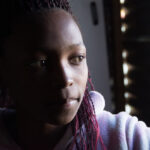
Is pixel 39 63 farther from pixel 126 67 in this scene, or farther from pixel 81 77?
pixel 126 67

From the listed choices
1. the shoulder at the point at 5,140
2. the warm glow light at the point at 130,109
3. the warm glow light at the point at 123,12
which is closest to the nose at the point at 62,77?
the shoulder at the point at 5,140

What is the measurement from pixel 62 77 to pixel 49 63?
41mm

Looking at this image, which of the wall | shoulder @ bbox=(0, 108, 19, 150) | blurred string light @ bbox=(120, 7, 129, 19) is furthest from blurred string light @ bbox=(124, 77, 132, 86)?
shoulder @ bbox=(0, 108, 19, 150)

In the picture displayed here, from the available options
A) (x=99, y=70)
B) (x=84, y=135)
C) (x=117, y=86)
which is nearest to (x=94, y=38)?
(x=99, y=70)

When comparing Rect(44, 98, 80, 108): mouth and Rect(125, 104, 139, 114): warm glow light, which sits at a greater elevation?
Rect(44, 98, 80, 108): mouth

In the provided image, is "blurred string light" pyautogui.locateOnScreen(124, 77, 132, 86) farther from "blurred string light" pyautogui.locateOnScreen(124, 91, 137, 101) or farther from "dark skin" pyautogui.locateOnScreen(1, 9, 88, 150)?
"dark skin" pyautogui.locateOnScreen(1, 9, 88, 150)

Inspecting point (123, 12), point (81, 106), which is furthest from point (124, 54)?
point (81, 106)

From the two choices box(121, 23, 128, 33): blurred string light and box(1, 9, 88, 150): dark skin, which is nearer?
box(1, 9, 88, 150): dark skin

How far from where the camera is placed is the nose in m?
0.51

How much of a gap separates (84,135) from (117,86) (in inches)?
28.8

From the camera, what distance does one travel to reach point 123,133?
2.09 feet

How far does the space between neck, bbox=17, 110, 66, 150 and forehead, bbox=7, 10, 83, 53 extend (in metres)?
0.24

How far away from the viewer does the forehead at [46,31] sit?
0.51 metres

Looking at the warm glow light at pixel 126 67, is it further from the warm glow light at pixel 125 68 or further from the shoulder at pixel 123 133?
the shoulder at pixel 123 133
